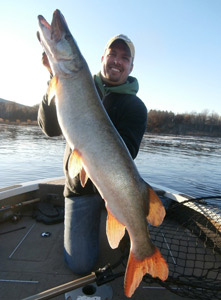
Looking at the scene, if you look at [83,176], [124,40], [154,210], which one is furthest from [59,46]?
[154,210]

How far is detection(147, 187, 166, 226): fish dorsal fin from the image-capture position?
2027 millimetres

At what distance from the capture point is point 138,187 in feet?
A: 6.56

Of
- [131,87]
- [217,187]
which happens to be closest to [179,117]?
[217,187]

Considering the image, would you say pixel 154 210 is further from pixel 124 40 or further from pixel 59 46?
pixel 124 40

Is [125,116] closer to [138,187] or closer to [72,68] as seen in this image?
[72,68]

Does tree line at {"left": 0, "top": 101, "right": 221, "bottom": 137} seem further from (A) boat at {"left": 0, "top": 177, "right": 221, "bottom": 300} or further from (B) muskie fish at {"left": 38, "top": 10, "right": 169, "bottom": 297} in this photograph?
(B) muskie fish at {"left": 38, "top": 10, "right": 169, "bottom": 297}

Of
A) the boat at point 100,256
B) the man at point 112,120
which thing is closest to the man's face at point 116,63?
the man at point 112,120

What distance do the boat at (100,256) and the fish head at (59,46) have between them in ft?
6.77

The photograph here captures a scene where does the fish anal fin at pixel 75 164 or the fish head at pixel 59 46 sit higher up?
the fish head at pixel 59 46

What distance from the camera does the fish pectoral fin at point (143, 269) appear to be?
6.45 ft

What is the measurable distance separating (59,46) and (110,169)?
132 centimetres

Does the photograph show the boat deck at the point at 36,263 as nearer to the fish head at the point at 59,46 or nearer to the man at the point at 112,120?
the man at the point at 112,120

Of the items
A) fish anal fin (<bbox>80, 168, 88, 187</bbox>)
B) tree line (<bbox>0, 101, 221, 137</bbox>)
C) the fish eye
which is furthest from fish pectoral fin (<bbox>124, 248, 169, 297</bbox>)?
tree line (<bbox>0, 101, 221, 137</bbox>)

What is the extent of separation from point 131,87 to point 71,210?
1.94 metres
